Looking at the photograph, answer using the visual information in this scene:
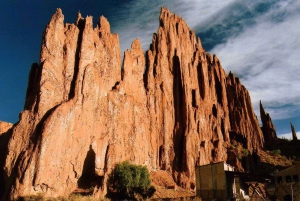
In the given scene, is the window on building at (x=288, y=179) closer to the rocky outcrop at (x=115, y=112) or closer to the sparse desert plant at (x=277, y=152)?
the rocky outcrop at (x=115, y=112)

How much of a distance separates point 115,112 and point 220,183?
86.2 ft

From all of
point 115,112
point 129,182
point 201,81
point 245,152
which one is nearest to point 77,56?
point 115,112

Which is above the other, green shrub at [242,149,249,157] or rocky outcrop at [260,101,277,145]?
rocky outcrop at [260,101,277,145]

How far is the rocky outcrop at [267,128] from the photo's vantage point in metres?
98.0

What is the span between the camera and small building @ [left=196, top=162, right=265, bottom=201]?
124 ft

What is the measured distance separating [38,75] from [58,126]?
10052mm

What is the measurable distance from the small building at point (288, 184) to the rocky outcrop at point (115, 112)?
23.6 meters

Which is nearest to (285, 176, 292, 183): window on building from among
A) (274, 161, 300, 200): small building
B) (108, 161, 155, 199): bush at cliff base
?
(274, 161, 300, 200): small building

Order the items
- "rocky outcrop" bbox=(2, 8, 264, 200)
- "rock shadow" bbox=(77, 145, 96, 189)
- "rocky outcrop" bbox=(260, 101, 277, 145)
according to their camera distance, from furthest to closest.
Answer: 1. "rocky outcrop" bbox=(260, 101, 277, 145)
2. "rock shadow" bbox=(77, 145, 96, 189)
3. "rocky outcrop" bbox=(2, 8, 264, 200)

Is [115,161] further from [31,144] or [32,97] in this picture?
[32,97]

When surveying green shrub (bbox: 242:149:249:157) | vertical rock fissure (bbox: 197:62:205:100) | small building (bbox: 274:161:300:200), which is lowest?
small building (bbox: 274:161:300:200)

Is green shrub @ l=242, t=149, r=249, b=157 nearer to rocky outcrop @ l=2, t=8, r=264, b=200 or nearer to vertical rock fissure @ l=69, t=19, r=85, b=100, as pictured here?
rocky outcrop @ l=2, t=8, r=264, b=200

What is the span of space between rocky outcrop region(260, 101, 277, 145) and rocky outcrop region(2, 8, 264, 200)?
621 cm

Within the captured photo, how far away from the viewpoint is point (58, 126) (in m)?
43.0
